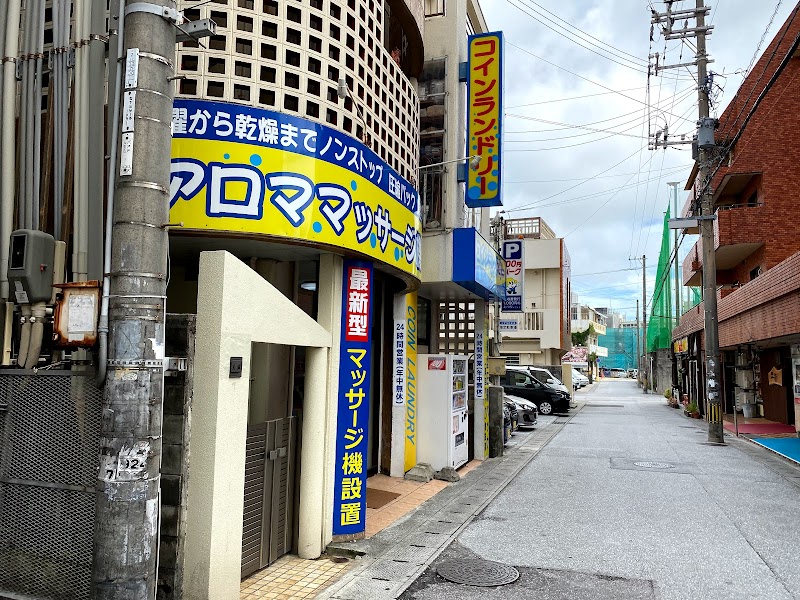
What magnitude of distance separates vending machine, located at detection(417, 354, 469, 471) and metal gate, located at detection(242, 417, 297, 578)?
4806 millimetres

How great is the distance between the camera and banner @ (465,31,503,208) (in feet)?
38.0

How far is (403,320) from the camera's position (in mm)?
11109

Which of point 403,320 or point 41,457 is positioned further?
point 403,320

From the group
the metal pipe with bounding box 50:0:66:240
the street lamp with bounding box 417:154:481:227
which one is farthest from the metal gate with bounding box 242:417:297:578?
the street lamp with bounding box 417:154:481:227

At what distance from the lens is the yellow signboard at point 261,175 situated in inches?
227

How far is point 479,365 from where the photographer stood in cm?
1360

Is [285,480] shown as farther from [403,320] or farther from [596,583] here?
[403,320]

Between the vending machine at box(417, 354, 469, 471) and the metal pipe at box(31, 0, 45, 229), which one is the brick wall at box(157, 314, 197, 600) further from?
the vending machine at box(417, 354, 469, 471)

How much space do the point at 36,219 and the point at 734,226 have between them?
24694 mm

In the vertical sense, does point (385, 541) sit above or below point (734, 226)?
below

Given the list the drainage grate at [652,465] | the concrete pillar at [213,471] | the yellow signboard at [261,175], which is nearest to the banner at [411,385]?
the yellow signboard at [261,175]

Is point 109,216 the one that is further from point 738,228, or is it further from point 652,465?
point 738,228

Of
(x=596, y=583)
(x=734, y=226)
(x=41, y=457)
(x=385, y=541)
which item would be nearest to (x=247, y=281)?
(x=41, y=457)

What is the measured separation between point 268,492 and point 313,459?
0.66m
